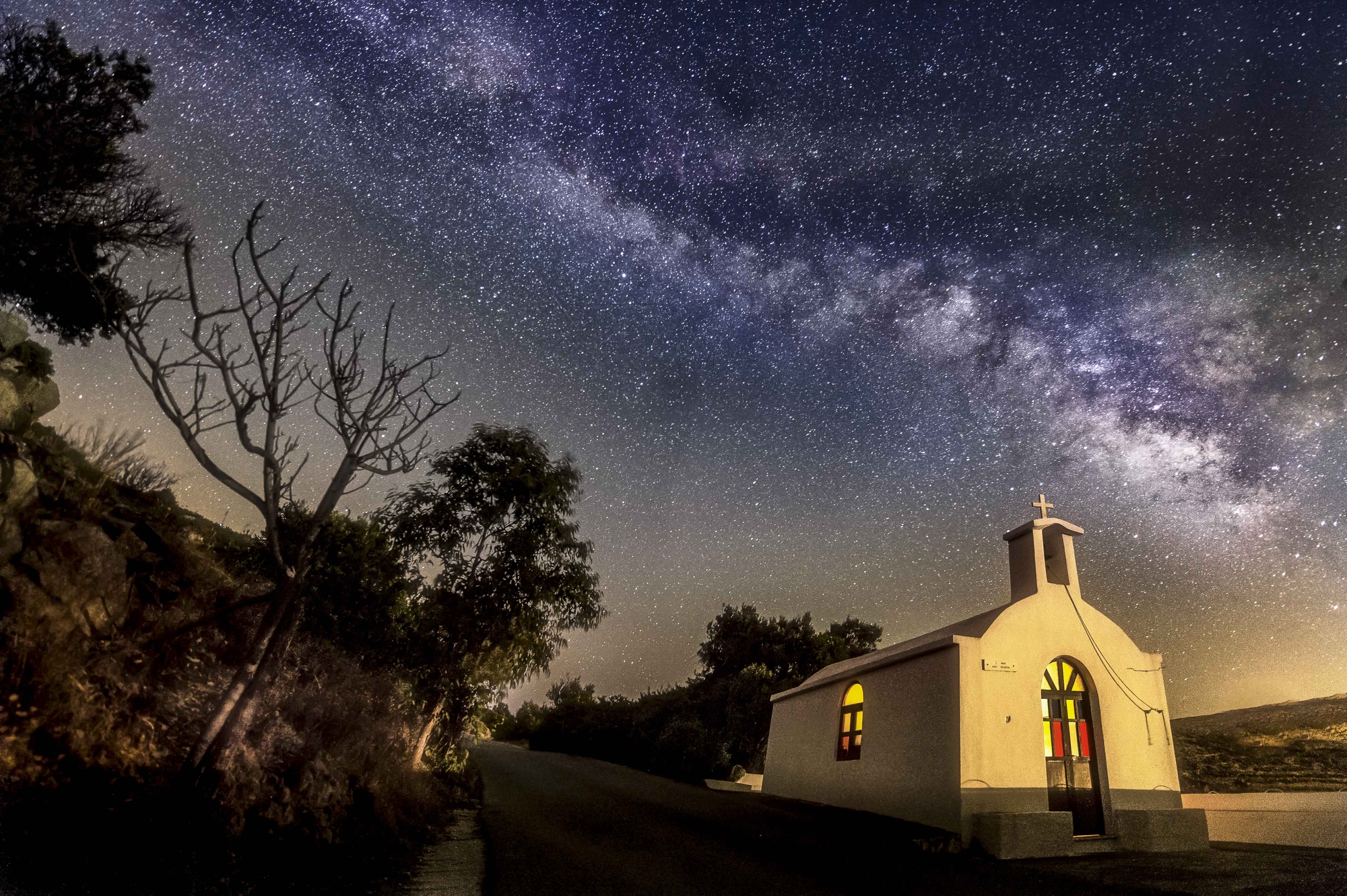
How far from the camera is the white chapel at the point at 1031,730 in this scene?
1128 cm

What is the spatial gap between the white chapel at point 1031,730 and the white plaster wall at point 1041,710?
22 mm

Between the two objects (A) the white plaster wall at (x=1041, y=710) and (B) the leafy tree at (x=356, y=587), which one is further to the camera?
(B) the leafy tree at (x=356, y=587)

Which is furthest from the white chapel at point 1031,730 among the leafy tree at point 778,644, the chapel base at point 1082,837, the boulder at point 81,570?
the leafy tree at point 778,644

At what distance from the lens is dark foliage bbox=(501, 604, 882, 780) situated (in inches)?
1151

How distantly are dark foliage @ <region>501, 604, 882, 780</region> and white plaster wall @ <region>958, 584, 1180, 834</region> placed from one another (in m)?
15.6

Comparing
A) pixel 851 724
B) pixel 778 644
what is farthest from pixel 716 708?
pixel 851 724

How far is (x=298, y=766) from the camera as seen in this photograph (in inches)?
290

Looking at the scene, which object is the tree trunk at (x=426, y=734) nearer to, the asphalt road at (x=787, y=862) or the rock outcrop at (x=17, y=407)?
the asphalt road at (x=787, y=862)

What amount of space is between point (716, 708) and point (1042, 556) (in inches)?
888

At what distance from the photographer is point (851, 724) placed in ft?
50.9

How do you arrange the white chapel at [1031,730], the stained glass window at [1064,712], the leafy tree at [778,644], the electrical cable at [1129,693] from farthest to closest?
the leafy tree at [778,644] → the electrical cable at [1129,693] → the stained glass window at [1064,712] → the white chapel at [1031,730]

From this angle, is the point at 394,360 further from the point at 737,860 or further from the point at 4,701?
the point at 737,860

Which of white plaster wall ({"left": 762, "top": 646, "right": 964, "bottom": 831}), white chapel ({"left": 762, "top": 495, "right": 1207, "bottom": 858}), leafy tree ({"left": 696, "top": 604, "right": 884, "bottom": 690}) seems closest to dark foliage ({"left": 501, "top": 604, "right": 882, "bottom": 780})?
leafy tree ({"left": 696, "top": 604, "right": 884, "bottom": 690})

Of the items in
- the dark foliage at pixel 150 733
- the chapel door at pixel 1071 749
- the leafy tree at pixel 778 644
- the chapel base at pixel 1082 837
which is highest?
the leafy tree at pixel 778 644
